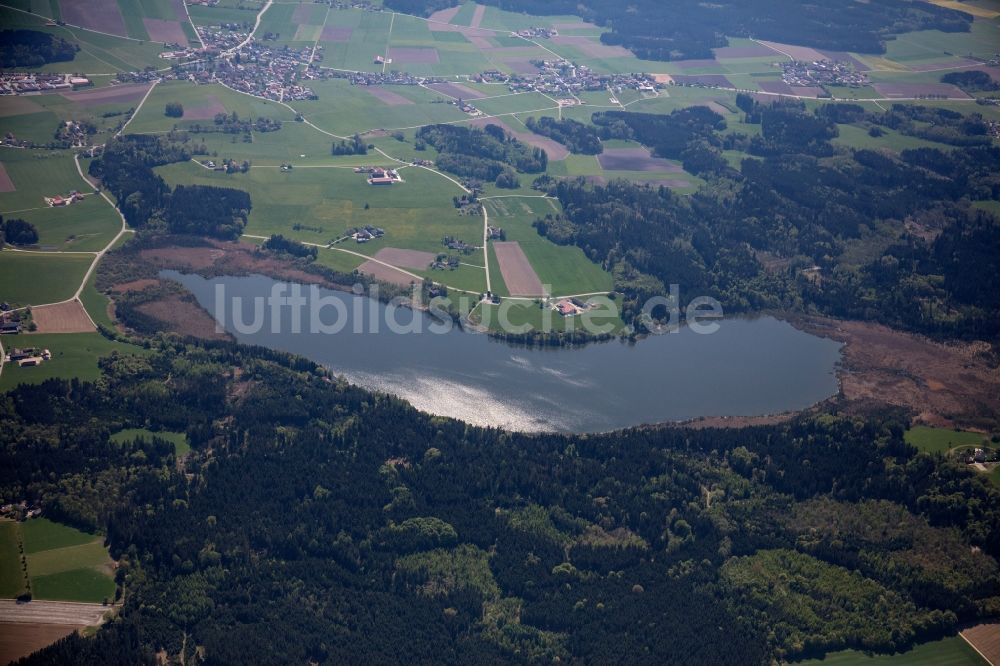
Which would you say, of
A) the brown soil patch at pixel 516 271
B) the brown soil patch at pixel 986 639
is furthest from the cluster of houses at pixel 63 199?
the brown soil patch at pixel 986 639

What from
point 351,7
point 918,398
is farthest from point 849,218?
point 351,7

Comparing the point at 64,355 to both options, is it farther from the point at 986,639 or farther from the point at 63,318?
the point at 986,639

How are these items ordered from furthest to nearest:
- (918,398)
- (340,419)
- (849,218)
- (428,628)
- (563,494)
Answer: (849,218) → (918,398) → (340,419) → (563,494) → (428,628)

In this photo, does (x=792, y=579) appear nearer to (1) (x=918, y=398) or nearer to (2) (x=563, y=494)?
(2) (x=563, y=494)

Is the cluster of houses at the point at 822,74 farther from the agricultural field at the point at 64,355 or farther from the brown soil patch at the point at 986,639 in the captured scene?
the brown soil patch at the point at 986,639

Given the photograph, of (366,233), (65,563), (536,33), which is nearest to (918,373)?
(366,233)

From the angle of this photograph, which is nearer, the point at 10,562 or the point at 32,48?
the point at 10,562
